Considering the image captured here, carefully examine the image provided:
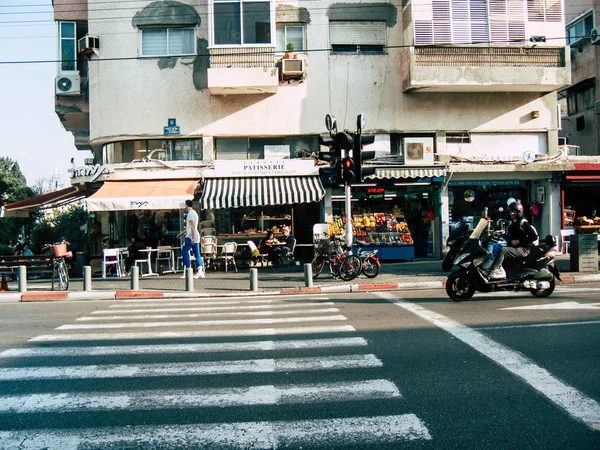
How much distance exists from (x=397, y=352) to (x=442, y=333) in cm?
A: 127

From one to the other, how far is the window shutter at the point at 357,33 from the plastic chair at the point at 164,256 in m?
9.07

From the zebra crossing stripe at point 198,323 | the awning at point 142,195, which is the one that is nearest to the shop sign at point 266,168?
the awning at point 142,195

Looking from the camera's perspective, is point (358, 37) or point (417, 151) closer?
point (417, 151)

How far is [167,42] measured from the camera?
1961cm

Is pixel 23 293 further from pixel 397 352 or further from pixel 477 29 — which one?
pixel 477 29

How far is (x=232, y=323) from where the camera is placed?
932 centimetres

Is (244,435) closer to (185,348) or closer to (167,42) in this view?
(185,348)

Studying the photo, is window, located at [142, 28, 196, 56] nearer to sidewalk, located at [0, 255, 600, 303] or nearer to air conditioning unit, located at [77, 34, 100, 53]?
air conditioning unit, located at [77, 34, 100, 53]

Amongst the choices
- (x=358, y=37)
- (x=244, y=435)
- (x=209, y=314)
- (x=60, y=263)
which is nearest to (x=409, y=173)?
(x=358, y=37)

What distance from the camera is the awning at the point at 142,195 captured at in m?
17.0

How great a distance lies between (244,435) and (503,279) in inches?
301

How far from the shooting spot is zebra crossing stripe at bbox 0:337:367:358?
7321mm

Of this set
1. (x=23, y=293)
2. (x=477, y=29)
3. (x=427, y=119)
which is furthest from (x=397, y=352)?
(x=477, y=29)

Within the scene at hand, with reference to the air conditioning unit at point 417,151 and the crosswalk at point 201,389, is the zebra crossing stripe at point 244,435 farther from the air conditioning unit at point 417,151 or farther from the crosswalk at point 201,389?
the air conditioning unit at point 417,151
